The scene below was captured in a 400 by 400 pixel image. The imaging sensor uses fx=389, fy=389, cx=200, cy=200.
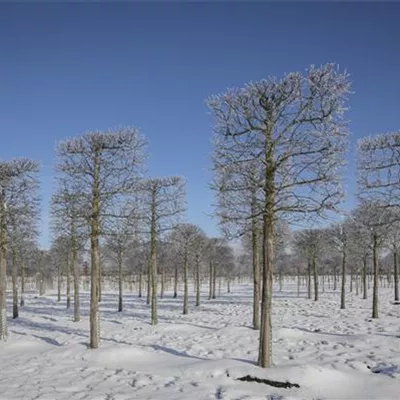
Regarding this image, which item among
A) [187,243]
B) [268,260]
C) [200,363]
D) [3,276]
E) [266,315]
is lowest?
[200,363]

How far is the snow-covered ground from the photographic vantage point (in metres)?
8.77

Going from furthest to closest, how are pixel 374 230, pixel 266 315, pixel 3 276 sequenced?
pixel 374 230
pixel 3 276
pixel 266 315

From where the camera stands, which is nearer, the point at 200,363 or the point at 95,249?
the point at 200,363

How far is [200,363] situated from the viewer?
11188 mm

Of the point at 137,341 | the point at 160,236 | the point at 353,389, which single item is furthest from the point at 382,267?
the point at 353,389

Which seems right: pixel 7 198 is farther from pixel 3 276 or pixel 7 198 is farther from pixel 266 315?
pixel 266 315

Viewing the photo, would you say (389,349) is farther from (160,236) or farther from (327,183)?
(160,236)

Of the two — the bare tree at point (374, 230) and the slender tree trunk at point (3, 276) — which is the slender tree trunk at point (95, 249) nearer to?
the slender tree trunk at point (3, 276)

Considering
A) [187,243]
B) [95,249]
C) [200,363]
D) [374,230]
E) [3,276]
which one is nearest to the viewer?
[200,363]

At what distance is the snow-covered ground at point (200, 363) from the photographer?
877 centimetres

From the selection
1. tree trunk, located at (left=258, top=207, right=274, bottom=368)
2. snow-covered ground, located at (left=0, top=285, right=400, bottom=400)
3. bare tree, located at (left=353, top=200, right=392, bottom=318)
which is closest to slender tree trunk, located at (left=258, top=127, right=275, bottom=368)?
tree trunk, located at (left=258, top=207, right=274, bottom=368)

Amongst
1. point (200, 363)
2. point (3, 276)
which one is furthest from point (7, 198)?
point (200, 363)

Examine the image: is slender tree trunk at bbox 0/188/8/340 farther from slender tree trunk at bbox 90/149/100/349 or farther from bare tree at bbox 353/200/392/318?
bare tree at bbox 353/200/392/318

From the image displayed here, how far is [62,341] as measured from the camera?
17.8 m
